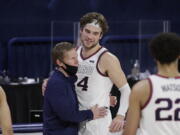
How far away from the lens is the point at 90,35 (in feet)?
11.4

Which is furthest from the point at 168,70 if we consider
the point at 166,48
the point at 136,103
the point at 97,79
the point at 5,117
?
the point at 5,117

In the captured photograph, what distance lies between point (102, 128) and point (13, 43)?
23.2 ft

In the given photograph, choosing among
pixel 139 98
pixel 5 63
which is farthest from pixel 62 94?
pixel 5 63

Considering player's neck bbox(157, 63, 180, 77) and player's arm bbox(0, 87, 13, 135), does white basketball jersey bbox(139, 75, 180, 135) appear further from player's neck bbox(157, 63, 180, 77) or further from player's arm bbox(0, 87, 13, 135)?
player's arm bbox(0, 87, 13, 135)

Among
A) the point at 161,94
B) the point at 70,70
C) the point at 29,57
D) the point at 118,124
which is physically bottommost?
the point at 118,124

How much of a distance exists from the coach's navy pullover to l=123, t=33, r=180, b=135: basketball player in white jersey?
613mm

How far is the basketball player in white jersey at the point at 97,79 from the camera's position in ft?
11.2

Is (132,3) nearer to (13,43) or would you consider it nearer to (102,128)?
(13,43)

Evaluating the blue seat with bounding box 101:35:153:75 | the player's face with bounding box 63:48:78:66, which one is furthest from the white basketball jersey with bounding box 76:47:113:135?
the blue seat with bounding box 101:35:153:75

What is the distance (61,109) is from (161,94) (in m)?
0.80

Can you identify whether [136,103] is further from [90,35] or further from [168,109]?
→ [90,35]

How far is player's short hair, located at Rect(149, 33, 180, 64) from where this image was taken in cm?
253

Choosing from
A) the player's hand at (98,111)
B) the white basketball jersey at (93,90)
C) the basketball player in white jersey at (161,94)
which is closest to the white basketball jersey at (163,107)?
the basketball player in white jersey at (161,94)

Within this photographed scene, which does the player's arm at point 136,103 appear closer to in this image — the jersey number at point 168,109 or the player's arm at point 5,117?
the jersey number at point 168,109
